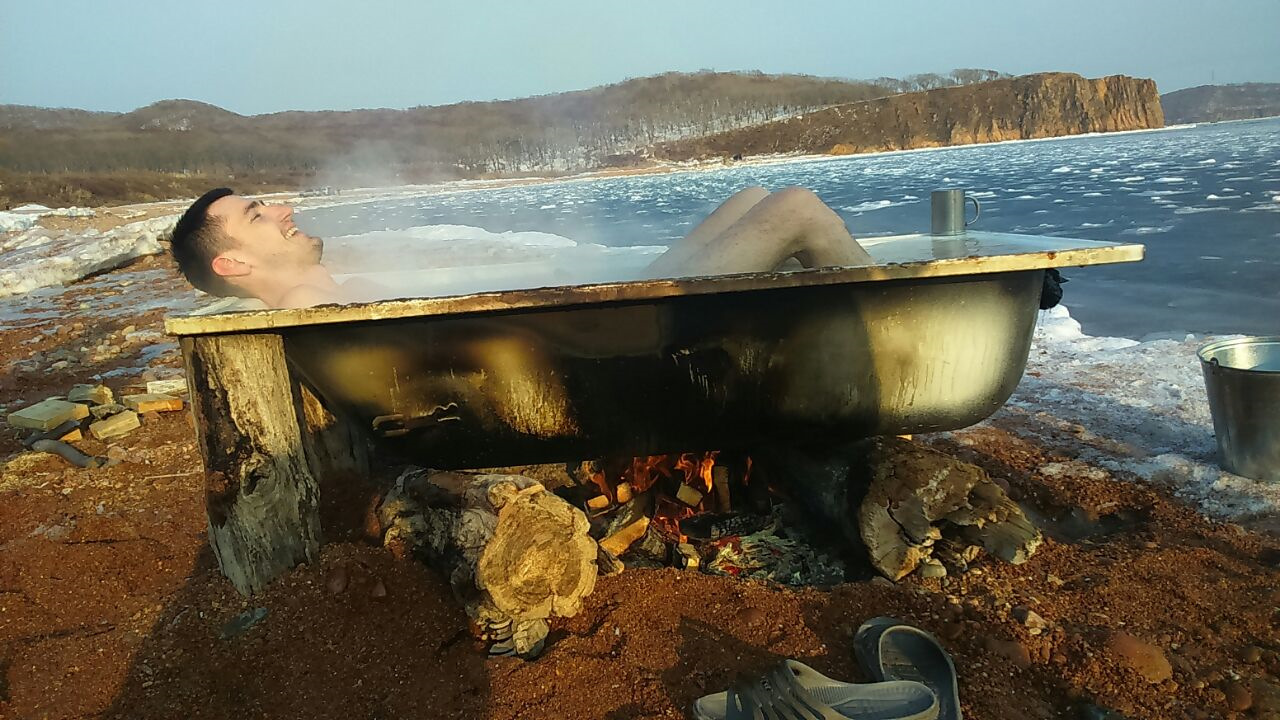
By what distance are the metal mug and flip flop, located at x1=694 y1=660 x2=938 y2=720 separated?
223 centimetres

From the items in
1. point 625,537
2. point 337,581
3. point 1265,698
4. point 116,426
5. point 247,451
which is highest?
point 247,451

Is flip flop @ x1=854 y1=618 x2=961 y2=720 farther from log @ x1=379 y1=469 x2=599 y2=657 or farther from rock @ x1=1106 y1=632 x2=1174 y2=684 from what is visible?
log @ x1=379 y1=469 x2=599 y2=657

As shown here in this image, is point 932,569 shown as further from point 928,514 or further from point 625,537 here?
point 625,537

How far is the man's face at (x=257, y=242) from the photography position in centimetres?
236

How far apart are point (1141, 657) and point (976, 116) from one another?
→ 7824cm

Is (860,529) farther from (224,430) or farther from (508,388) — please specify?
(224,430)

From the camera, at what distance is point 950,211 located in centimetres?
312

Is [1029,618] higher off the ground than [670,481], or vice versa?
[670,481]

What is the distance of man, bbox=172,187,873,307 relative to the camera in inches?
88.8

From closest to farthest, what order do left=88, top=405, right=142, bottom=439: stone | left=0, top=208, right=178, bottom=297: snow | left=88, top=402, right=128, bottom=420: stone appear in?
left=88, top=405, right=142, bottom=439: stone → left=88, top=402, right=128, bottom=420: stone → left=0, top=208, right=178, bottom=297: snow

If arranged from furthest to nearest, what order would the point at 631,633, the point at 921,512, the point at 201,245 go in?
the point at 201,245
the point at 921,512
the point at 631,633

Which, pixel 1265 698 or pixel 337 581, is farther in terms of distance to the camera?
pixel 337 581

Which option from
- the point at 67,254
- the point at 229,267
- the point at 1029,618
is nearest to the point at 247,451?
the point at 229,267

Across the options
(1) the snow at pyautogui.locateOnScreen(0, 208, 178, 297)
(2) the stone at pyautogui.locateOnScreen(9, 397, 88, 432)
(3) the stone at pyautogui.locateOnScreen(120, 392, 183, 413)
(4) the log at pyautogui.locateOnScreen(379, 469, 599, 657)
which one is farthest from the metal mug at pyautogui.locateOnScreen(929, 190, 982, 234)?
(1) the snow at pyautogui.locateOnScreen(0, 208, 178, 297)
